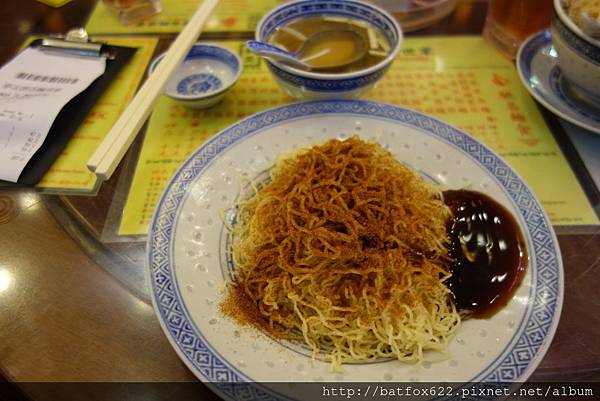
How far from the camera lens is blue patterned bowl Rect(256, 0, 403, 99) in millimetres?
1746

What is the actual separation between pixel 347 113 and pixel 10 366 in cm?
152

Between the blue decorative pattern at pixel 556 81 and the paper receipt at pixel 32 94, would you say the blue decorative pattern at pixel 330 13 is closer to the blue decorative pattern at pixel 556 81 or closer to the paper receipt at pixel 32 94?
the blue decorative pattern at pixel 556 81

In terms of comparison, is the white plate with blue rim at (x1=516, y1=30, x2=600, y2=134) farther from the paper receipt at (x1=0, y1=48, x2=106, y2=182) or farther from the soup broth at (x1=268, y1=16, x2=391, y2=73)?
the paper receipt at (x1=0, y1=48, x2=106, y2=182)

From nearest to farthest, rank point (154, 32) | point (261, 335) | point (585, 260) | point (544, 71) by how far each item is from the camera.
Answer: point (261, 335)
point (585, 260)
point (544, 71)
point (154, 32)

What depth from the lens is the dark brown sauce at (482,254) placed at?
50.2 inches

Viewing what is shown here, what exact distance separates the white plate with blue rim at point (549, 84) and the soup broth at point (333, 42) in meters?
0.74

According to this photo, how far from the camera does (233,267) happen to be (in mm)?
1391

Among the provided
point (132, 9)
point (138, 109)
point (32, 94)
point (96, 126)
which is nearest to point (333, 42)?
point (138, 109)

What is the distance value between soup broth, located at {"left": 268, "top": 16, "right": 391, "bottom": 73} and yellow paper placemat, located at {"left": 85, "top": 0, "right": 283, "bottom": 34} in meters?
0.56

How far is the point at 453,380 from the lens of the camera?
1072 millimetres

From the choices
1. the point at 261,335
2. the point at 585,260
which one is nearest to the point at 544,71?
the point at 585,260

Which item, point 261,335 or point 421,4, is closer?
point 261,335

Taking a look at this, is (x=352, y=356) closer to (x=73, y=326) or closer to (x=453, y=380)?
(x=453, y=380)

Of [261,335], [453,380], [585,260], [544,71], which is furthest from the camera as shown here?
[544,71]
